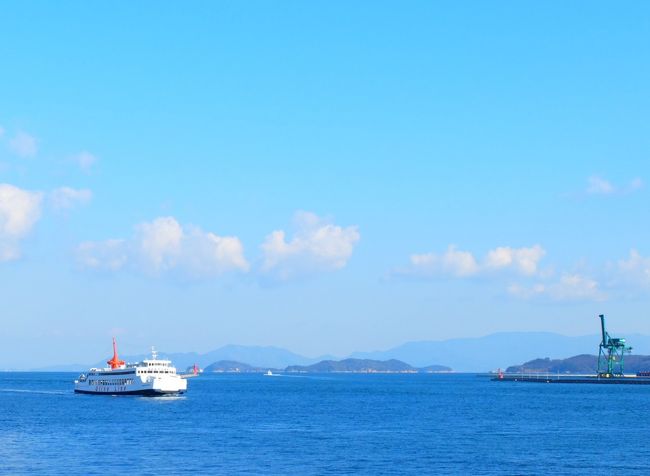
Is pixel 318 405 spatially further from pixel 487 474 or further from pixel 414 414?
pixel 487 474

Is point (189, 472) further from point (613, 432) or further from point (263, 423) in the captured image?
point (613, 432)

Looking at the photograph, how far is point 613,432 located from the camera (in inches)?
4063

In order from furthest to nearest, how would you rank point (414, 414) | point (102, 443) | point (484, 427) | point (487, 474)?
point (414, 414)
point (484, 427)
point (102, 443)
point (487, 474)

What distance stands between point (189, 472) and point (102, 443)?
23.6 m

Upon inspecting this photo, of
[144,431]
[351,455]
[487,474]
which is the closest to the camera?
[487,474]

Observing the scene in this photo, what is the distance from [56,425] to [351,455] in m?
48.3

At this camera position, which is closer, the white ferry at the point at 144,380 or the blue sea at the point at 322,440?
the blue sea at the point at 322,440

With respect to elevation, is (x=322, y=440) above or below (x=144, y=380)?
below

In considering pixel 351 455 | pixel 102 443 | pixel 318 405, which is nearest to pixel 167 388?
pixel 318 405

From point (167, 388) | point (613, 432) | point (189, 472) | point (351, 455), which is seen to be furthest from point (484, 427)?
point (167, 388)

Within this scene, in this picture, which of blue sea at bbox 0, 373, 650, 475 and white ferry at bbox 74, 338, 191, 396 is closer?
blue sea at bbox 0, 373, 650, 475

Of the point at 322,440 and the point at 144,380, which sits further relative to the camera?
the point at 144,380

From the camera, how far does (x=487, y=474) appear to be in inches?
2702

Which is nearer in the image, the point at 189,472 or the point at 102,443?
the point at 189,472
